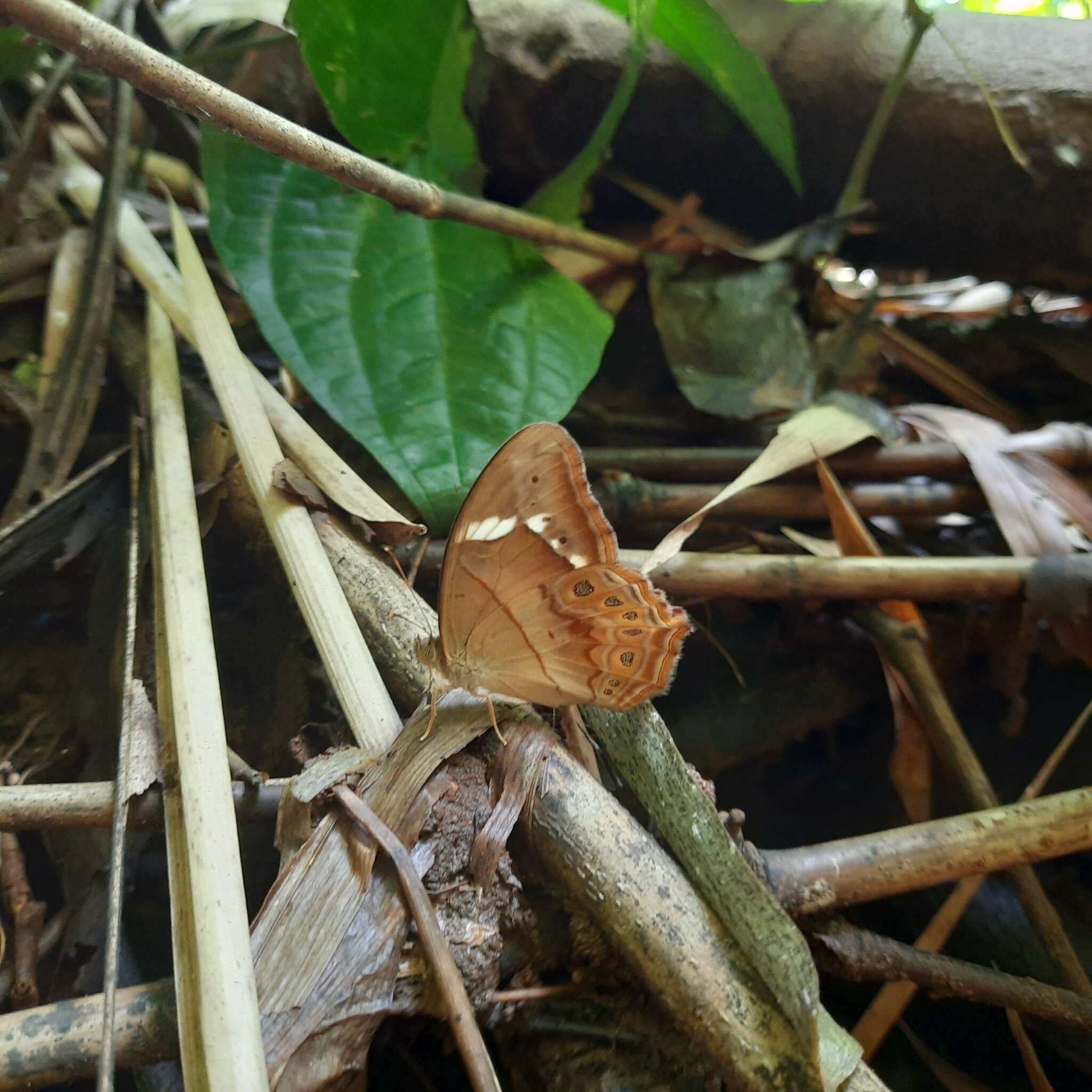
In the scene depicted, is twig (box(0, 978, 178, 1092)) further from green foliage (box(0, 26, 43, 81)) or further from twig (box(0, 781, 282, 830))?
green foliage (box(0, 26, 43, 81))

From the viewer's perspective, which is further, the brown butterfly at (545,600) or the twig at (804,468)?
the twig at (804,468)

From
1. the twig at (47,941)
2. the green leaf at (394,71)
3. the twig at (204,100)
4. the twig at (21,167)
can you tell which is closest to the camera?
the twig at (204,100)

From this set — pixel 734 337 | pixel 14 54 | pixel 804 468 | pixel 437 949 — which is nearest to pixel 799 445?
pixel 804 468

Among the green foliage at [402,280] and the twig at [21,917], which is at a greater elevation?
the green foliage at [402,280]

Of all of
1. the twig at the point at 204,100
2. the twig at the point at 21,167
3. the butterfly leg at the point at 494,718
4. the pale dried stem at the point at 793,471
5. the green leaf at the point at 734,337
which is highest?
the twig at the point at 204,100

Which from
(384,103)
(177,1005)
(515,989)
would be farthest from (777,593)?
(384,103)

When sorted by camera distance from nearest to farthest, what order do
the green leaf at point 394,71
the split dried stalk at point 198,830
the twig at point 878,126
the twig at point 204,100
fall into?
the split dried stalk at point 198,830
the twig at point 204,100
the green leaf at point 394,71
the twig at point 878,126

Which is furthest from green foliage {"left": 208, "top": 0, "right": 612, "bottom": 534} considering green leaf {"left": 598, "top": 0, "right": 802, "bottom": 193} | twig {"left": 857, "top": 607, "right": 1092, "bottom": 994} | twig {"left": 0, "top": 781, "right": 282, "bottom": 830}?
twig {"left": 857, "top": 607, "right": 1092, "bottom": 994}

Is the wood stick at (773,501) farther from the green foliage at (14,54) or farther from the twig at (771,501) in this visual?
the green foliage at (14,54)

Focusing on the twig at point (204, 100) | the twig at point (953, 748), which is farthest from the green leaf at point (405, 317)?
the twig at point (953, 748)
